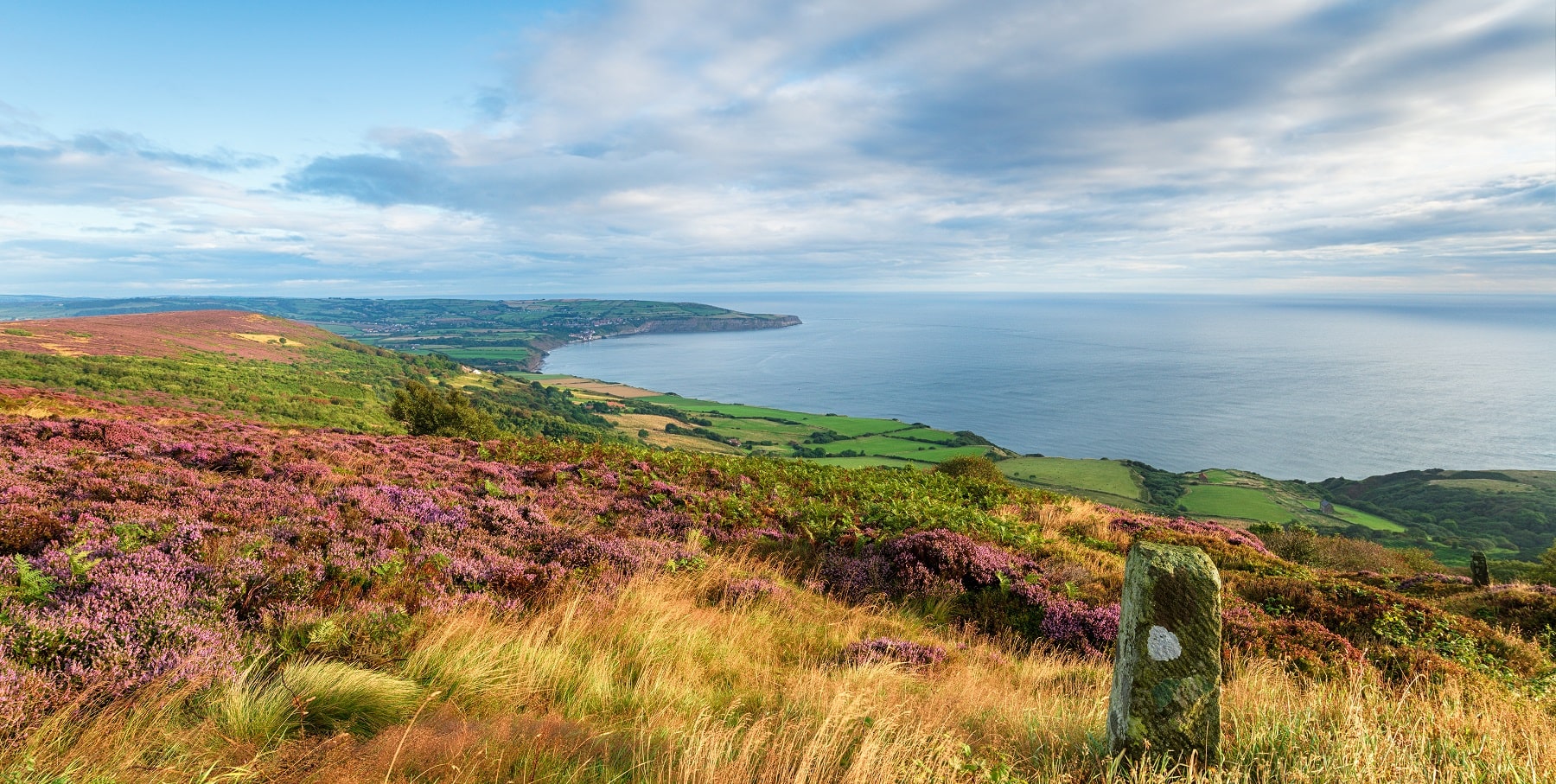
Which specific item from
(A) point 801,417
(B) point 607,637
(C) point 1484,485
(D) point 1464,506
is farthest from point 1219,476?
(B) point 607,637

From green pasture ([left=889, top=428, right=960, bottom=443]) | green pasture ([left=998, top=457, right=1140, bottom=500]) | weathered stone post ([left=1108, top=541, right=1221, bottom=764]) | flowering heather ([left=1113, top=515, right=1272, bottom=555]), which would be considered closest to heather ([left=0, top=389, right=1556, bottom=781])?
weathered stone post ([left=1108, top=541, right=1221, bottom=764])

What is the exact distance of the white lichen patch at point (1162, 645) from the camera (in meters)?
3.69

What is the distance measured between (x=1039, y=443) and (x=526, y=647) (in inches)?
4835

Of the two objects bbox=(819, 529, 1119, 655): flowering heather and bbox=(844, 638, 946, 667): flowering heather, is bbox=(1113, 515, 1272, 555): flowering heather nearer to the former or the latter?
bbox=(819, 529, 1119, 655): flowering heather

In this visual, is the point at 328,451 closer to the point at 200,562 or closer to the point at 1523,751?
the point at 200,562

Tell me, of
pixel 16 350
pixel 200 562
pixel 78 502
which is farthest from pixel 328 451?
pixel 16 350

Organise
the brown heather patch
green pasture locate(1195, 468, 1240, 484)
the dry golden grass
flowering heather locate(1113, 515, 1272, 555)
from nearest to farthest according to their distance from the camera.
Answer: the dry golden grass, flowering heather locate(1113, 515, 1272, 555), the brown heather patch, green pasture locate(1195, 468, 1240, 484)

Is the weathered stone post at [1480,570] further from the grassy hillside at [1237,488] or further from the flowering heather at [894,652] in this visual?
the grassy hillside at [1237,488]

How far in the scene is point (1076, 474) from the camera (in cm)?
7925

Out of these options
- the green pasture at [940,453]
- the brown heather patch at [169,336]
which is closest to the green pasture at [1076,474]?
the green pasture at [940,453]

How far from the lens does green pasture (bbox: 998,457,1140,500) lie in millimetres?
71625

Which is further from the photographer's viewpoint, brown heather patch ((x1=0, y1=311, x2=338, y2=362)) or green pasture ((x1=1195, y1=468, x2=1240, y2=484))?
green pasture ((x1=1195, y1=468, x2=1240, y2=484))

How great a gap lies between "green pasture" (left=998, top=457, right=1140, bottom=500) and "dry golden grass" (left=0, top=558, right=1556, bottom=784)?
69898 millimetres

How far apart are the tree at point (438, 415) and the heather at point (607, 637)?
56.1ft
